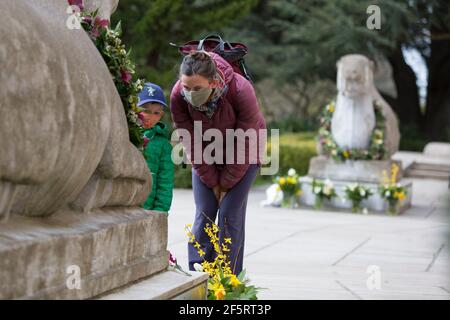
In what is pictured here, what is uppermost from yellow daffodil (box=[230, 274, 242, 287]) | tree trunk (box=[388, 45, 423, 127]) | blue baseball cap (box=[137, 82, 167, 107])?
tree trunk (box=[388, 45, 423, 127])

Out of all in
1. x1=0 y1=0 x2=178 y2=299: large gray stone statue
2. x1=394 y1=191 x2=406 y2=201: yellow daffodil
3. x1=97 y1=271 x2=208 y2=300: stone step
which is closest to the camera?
x1=0 y1=0 x2=178 y2=299: large gray stone statue

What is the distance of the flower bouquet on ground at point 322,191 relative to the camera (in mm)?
14266

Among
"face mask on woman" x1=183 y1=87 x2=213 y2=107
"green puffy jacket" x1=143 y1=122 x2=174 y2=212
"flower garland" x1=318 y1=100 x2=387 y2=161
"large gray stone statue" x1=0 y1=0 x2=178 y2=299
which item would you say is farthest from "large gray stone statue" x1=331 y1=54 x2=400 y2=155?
"large gray stone statue" x1=0 y1=0 x2=178 y2=299

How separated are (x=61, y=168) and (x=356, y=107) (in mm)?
11660

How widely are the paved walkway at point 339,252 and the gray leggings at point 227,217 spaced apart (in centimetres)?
51

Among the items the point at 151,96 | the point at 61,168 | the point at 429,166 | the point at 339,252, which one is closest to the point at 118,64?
the point at 61,168

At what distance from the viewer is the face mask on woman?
5.37 metres

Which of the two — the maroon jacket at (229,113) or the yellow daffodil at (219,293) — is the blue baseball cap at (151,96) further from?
the yellow daffodil at (219,293)

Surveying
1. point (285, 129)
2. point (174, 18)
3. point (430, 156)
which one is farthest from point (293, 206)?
point (285, 129)

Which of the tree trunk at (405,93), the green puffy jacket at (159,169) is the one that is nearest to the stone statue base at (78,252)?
the green puffy jacket at (159,169)

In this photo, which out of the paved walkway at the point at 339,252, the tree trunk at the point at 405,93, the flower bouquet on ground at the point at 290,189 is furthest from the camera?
the tree trunk at the point at 405,93

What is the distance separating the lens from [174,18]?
1966 centimetres

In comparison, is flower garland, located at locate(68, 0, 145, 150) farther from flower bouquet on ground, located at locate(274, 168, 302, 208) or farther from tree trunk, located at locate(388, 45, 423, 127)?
tree trunk, located at locate(388, 45, 423, 127)

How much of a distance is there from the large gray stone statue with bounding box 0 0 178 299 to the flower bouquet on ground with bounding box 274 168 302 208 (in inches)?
403
